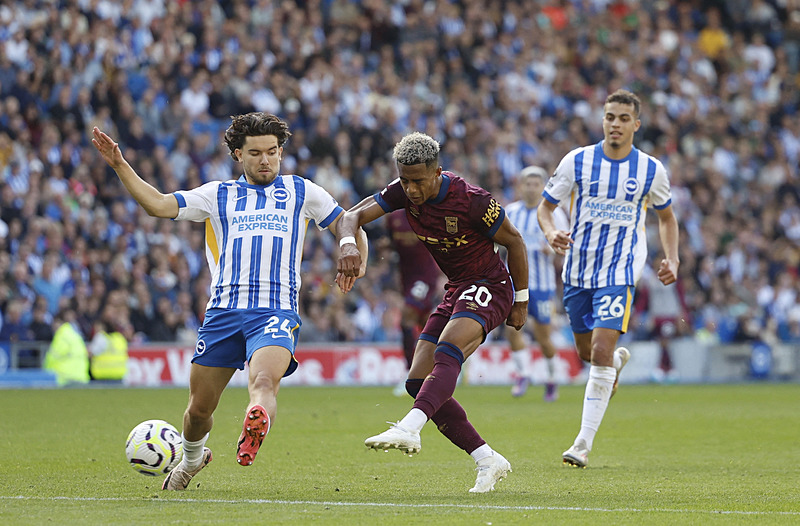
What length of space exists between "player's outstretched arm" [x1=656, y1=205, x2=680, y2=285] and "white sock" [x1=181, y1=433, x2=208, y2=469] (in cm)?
381

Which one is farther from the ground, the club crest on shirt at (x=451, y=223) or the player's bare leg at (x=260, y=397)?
the club crest on shirt at (x=451, y=223)

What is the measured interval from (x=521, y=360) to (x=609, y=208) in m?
6.95

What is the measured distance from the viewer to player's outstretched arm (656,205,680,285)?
9250 millimetres

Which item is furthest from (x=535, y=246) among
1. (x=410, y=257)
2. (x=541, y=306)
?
(x=410, y=257)

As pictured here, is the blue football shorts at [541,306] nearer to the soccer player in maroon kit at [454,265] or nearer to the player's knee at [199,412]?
the soccer player in maroon kit at [454,265]

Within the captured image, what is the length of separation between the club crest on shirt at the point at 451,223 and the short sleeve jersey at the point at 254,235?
0.78 m

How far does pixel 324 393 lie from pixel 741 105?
601 inches

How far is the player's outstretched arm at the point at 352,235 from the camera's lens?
23.0 feet

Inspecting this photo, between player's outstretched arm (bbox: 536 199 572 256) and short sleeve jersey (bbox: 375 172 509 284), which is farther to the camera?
player's outstretched arm (bbox: 536 199 572 256)

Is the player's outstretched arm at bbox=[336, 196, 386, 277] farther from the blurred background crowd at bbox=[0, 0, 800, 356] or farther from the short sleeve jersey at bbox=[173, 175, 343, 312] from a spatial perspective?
the blurred background crowd at bbox=[0, 0, 800, 356]

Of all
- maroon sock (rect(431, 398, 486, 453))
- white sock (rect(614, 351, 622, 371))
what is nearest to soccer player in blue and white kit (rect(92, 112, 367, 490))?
maroon sock (rect(431, 398, 486, 453))

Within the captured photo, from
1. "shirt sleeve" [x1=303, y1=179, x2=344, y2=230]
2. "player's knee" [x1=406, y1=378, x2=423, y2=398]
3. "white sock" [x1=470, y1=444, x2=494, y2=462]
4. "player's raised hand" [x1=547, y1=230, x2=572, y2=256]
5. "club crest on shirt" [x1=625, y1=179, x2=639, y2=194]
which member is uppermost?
"club crest on shirt" [x1=625, y1=179, x2=639, y2=194]

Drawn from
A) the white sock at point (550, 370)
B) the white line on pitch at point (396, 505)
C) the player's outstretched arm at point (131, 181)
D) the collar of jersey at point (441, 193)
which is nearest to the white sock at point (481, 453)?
the white line on pitch at point (396, 505)

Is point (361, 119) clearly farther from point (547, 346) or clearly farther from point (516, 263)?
point (516, 263)
